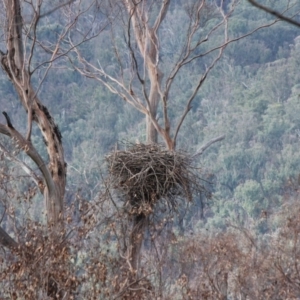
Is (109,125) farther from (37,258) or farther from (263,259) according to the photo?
(37,258)

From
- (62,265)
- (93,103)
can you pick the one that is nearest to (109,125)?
(93,103)

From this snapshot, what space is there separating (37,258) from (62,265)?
0.69 feet

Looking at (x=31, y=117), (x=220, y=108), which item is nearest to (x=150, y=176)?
(x=31, y=117)

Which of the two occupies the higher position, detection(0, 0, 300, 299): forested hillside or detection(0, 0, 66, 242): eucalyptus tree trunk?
detection(0, 0, 300, 299): forested hillside

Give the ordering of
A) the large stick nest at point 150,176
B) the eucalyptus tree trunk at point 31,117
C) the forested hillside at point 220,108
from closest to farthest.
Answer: the eucalyptus tree trunk at point 31,117 → the large stick nest at point 150,176 → the forested hillside at point 220,108

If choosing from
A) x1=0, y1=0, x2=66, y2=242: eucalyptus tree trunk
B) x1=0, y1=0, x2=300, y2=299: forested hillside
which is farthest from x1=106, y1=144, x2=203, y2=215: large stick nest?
x1=0, y1=0, x2=300, y2=299: forested hillside

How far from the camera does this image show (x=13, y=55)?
6094mm

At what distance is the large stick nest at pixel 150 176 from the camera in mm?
6105

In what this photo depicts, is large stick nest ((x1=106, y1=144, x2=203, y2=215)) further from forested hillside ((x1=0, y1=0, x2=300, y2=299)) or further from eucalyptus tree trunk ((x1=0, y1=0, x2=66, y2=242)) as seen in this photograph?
forested hillside ((x1=0, y1=0, x2=300, y2=299))

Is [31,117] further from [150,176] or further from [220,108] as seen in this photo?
[220,108]

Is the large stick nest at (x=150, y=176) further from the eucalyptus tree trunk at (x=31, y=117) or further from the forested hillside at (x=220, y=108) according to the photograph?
the forested hillside at (x=220, y=108)

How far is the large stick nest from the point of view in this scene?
6.11 m

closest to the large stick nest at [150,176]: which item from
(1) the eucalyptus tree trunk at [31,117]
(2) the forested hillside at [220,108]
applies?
(1) the eucalyptus tree trunk at [31,117]

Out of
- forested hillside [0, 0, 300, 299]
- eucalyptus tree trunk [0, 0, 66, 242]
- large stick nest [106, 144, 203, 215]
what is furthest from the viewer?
forested hillside [0, 0, 300, 299]
